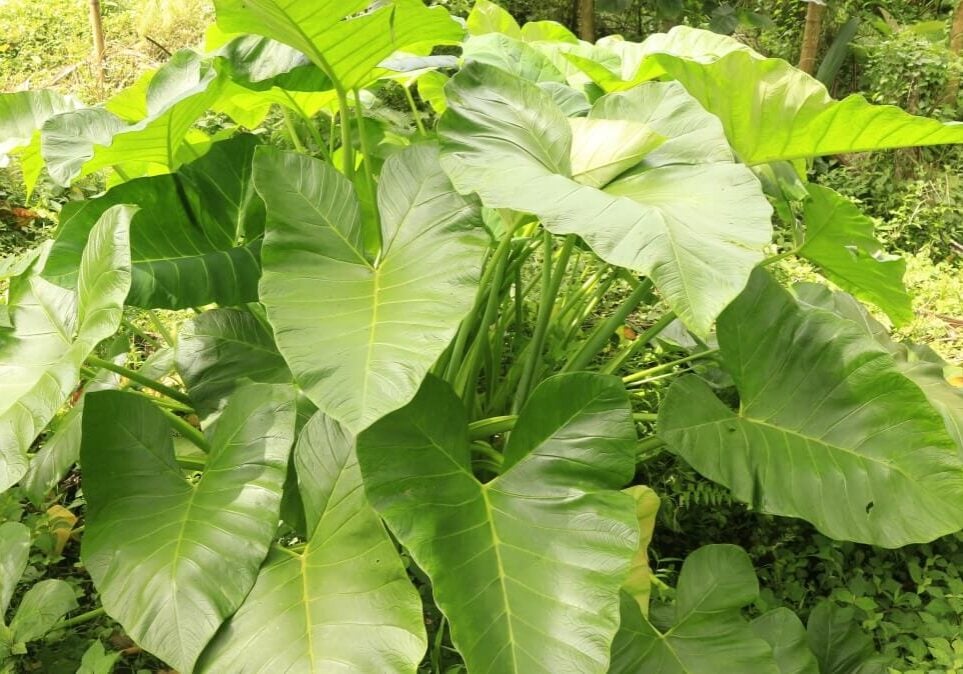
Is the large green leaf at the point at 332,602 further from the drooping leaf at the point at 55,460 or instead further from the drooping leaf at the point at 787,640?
the drooping leaf at the point at 787,640

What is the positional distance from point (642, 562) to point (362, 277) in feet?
2.08

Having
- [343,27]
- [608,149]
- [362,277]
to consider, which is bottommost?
[362,277]

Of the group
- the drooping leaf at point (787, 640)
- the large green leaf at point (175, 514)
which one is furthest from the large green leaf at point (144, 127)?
the drooping leaf at point (787, 640)

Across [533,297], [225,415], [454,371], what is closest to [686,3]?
[533,297]

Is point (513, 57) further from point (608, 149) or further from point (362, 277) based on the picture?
point (362, 277)

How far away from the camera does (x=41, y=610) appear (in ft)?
4.08

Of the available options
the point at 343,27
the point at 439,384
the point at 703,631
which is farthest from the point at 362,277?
the point at 703,631

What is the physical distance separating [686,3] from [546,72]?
3.68 meters

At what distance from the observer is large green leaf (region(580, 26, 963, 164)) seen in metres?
1.25

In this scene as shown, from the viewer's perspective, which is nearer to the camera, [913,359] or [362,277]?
[362,277]

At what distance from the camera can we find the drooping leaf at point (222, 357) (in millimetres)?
1410

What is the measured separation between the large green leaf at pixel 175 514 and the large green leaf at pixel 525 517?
0.18 m

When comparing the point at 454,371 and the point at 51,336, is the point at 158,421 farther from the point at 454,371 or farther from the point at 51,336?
the point at 454,371

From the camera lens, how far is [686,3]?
4.82 metres
